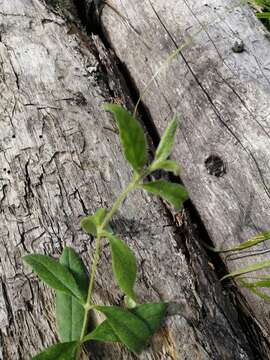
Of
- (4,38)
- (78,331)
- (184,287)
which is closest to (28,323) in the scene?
(78,331)

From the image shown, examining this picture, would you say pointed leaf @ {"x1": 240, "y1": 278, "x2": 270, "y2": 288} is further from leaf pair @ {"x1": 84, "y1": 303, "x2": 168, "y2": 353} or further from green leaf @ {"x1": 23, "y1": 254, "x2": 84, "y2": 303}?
green leaf @ {"x1": 23, "y1": 254, "x2": 84, "y2": 303}

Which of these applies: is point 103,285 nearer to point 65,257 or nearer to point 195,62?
point 65,257

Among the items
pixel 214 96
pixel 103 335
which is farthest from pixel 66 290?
pixel 214 96

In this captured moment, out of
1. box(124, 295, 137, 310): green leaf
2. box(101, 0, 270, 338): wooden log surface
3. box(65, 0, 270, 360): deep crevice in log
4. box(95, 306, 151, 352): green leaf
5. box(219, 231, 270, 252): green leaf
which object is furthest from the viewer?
box(101, 0, 270, 338): wooden log surface

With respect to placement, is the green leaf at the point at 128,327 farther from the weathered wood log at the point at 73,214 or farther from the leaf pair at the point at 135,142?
the leaf pair at the point at 135,142

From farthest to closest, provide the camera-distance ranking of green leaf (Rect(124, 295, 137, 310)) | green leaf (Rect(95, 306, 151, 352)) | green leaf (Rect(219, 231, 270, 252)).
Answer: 1. green leaf (Rect(219, 231, 270, 252))
2. green leaf (Rect(124, 295, 137, 310))
3. green leaf (Rect(95, 306, 151, 352))

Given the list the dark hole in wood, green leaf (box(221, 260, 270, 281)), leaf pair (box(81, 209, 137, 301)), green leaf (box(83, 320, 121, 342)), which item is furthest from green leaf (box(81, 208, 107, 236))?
the dark hole in wood
